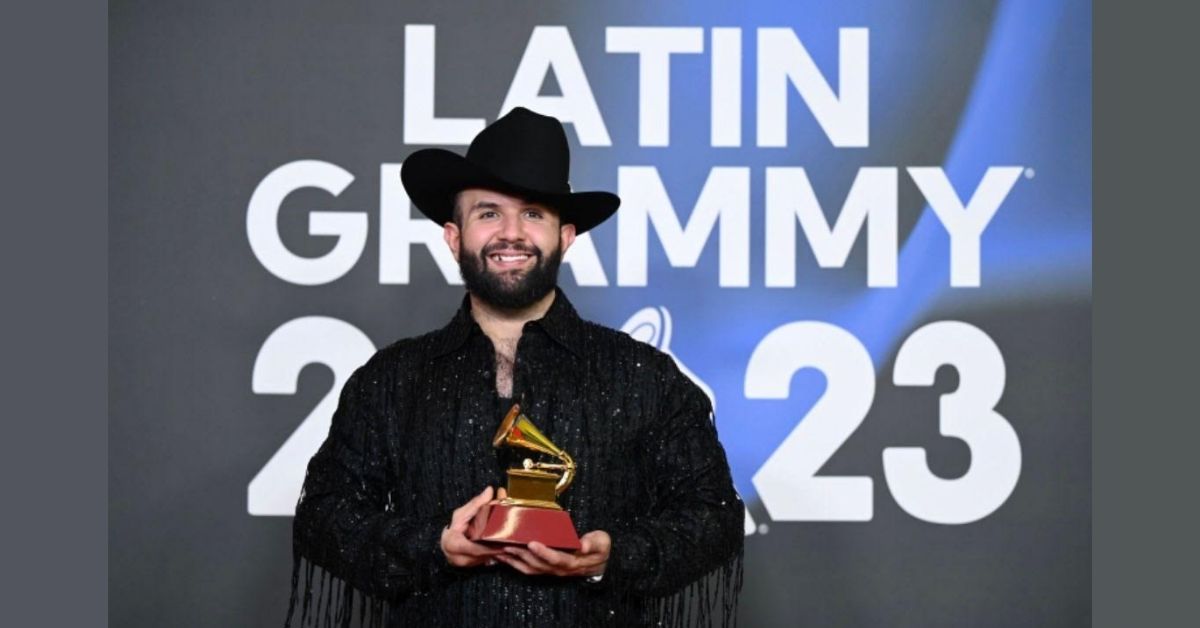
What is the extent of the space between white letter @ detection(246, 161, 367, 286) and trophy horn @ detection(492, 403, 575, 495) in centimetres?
163

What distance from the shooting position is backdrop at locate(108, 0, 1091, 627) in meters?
4.34

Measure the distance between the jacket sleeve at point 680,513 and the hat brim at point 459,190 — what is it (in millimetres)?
360

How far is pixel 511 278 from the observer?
9.97 feet

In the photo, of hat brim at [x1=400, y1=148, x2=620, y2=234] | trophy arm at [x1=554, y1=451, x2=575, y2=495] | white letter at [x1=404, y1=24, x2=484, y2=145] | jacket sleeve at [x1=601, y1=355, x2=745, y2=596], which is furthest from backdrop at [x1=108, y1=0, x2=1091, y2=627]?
trophy arm at [x1=554, y1=451, x2=575, y2=495]

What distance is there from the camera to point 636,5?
14.5 ft

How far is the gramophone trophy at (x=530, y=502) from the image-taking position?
8.91 ft

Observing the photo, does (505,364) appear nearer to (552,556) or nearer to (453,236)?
(453,236)

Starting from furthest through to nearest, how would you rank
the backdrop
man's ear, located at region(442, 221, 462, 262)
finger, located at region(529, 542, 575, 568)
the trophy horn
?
the backdrop, man's ear, located at region(442, 221, 462, 262), the trophy horn, finger, located at region(529, 542, 575, 568)

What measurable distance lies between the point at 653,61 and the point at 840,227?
2.38 feet

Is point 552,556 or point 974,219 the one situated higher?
point 974,219

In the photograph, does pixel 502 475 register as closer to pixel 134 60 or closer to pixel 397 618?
pixel 397 618

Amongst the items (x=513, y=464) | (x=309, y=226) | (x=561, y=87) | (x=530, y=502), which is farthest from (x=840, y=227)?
(x=530, y=502)

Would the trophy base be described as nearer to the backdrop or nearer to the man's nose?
the man's nose

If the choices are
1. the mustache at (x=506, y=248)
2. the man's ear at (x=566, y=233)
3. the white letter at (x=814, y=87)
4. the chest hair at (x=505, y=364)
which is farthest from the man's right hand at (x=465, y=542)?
the white letter at (x=814, y=87)
